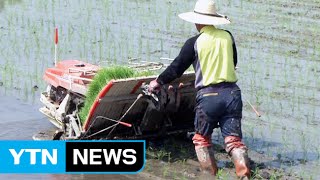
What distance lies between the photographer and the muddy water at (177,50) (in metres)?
8.40

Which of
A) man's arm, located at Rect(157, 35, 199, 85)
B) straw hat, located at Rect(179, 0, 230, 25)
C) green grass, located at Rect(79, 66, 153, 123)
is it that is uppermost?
straw hat, located at Rect(179, 0, 230, 25)

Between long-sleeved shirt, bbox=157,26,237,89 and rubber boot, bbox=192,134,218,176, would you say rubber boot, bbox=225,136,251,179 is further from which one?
long-sleeved shirt, bbox=157,26,237,89

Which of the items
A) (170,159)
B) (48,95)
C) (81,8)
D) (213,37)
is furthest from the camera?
(81,8)

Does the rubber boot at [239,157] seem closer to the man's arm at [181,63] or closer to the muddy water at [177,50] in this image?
the man's arm at [181,63]

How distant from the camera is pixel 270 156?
7746mm

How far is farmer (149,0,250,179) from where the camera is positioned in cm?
666

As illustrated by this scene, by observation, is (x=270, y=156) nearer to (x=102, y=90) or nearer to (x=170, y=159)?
(x=170, y=159)

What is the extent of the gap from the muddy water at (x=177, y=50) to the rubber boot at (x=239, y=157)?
0.90 metres

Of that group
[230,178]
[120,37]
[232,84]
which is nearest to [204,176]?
[230,178]

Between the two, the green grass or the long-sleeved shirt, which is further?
the green grass

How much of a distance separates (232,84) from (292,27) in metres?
6.42

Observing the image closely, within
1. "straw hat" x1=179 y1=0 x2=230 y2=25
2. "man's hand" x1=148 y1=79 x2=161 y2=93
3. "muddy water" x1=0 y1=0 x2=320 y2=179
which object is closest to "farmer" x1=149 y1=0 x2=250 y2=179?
"straw hat" x1=179 y1=0 x2=230 y2=25

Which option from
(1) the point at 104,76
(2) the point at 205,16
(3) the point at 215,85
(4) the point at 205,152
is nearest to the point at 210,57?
(3) the point at 215,85

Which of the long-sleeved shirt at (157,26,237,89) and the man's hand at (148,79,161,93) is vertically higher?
the long-sleeved shirt at (157,26,237,89)
